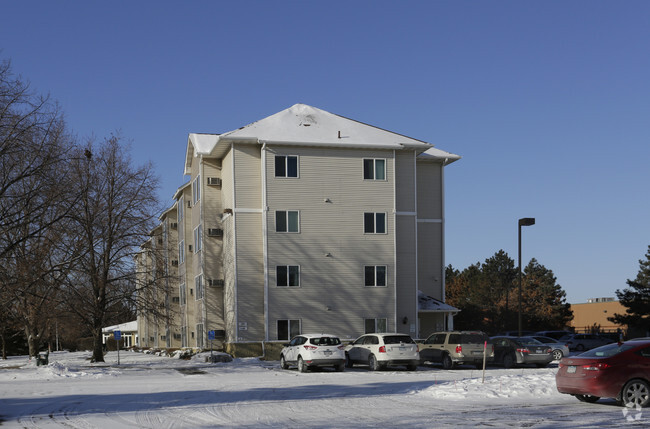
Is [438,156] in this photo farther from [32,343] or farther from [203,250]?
[32,343]

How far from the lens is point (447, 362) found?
31547 mm

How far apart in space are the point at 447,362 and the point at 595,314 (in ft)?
198

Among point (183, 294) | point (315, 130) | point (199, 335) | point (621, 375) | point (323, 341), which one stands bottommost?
point (199, 335)

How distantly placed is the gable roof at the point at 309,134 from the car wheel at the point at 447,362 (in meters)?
15.1

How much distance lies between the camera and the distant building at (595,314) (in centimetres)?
8138

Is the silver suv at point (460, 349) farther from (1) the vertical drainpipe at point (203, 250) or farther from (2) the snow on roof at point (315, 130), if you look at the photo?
(1) the vertical drainpipe at point (203, 250)

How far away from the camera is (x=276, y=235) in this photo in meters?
41.3

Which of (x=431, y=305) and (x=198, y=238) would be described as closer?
(x=431, y=305)

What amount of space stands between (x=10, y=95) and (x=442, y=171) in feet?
105

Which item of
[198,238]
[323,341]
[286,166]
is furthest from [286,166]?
[323,341]

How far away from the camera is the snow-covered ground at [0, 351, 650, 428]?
1413 centimetres

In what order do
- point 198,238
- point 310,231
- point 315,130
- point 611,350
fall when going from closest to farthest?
point 611,350 → point 310,231 → point 315,130 → point 198,238

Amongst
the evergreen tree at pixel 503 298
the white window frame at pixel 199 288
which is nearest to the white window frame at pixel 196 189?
the white window frame at pixel 199 288

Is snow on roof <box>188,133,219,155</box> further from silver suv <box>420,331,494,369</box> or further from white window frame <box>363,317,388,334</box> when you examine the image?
silver suv <box>420,331,494,369</box>
